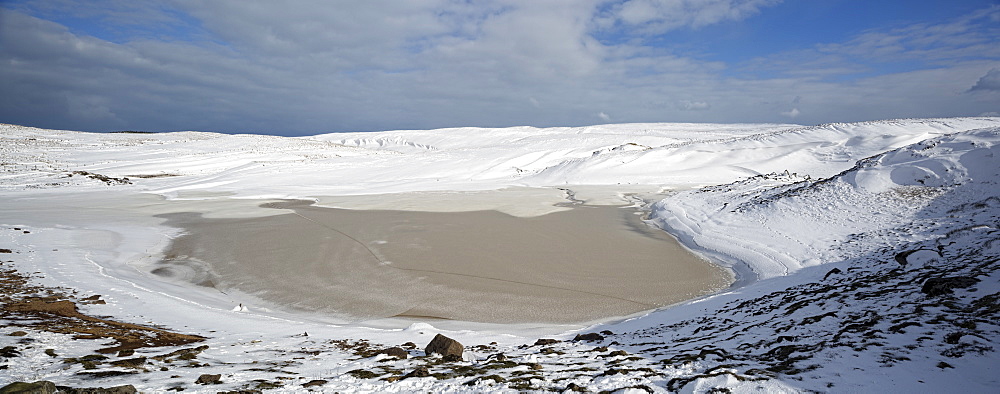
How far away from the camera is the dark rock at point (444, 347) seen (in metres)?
4.36

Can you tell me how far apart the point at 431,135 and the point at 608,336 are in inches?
2555

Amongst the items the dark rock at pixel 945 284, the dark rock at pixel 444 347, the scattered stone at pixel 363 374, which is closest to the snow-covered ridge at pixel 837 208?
Result: the dark rock at pixel 945 284

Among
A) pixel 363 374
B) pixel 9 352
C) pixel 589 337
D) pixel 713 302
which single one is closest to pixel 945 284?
pixel 713 302

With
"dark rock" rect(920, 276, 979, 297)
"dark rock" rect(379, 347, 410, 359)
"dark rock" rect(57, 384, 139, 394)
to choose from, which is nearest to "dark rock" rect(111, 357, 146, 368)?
"dark rock" rect(57, 384, 139, 394)

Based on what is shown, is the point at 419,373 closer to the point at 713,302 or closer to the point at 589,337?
the point at 589,337

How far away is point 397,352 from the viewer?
452 cm

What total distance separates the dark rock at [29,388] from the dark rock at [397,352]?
2330 mm

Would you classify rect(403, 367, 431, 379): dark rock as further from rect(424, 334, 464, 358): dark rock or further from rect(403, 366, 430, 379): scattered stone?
rect(424, 334, 464, 358): dark rock

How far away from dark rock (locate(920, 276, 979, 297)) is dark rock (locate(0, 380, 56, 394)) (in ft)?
21.9

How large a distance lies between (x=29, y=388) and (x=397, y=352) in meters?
2.49

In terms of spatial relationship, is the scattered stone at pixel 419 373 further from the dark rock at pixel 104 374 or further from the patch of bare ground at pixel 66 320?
the patch of bare ground at pixel 66 320

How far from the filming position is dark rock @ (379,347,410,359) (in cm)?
445

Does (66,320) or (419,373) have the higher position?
(419,373)

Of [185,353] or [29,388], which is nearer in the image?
[29,388]
